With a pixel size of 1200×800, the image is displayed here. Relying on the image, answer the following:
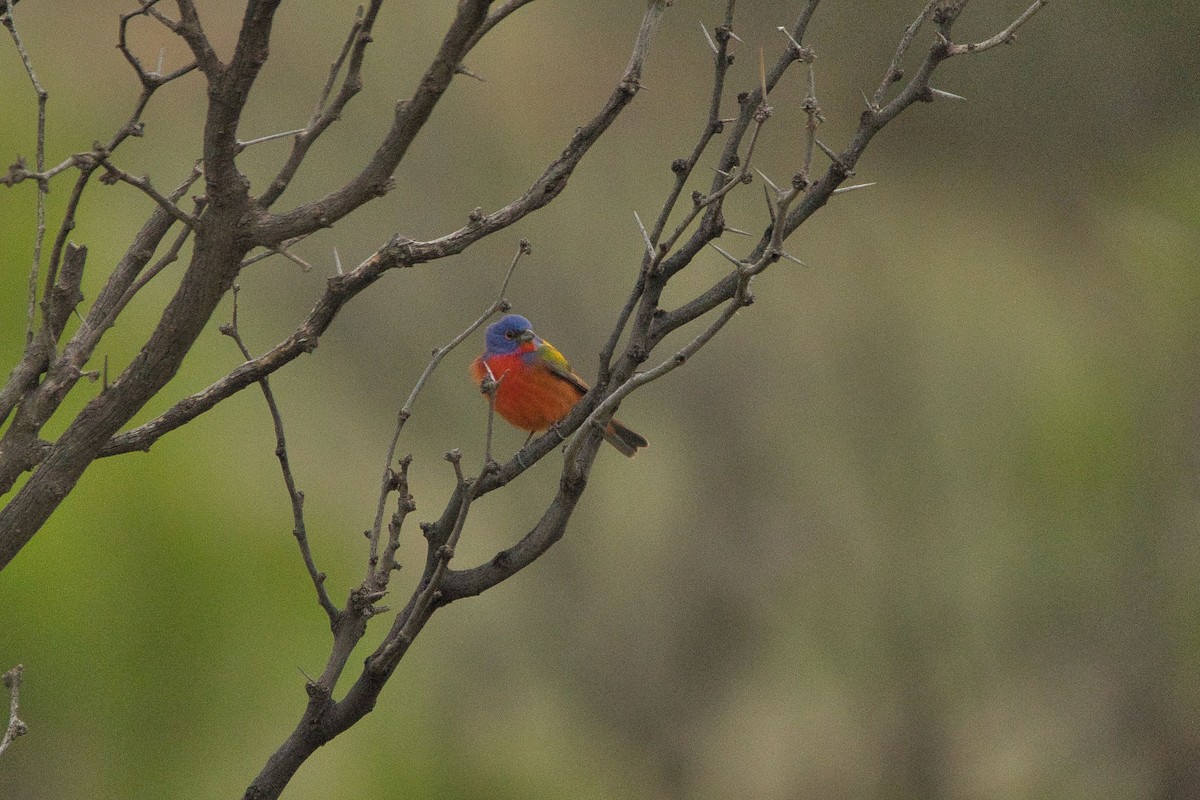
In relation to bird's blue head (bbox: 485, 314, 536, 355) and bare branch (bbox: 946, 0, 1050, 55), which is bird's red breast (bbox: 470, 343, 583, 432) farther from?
bare branch (bbox: 946, 0, 1050, 55)

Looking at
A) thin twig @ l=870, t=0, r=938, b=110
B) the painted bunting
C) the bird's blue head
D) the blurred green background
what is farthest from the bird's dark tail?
thin twig @ l=870, t=0, r=938, b=110

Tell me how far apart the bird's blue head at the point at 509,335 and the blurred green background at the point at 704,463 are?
10.7 ft

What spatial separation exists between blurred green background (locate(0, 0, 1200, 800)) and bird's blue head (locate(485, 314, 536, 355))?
3262mm

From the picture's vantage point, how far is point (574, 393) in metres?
6.20

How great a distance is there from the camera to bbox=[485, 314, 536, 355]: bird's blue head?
6.36 m

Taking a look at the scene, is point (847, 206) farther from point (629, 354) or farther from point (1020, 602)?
point (629, 354)

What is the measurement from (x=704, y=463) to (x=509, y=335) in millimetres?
4538

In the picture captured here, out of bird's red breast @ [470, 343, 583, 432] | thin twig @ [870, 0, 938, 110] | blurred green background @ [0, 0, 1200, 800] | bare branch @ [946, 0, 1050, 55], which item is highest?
blurred green background @ [0, 0, 1200, 800]

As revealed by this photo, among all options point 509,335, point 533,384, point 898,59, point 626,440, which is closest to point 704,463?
point 626,440

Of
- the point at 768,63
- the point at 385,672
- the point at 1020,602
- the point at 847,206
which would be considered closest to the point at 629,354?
the point at 385,672

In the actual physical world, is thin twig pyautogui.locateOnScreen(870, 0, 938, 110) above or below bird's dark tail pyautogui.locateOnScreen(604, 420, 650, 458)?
below

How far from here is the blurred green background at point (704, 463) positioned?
28.0 ft

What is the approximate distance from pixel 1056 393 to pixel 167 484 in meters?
6.66

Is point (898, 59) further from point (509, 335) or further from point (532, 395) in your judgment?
point (509, 335)
